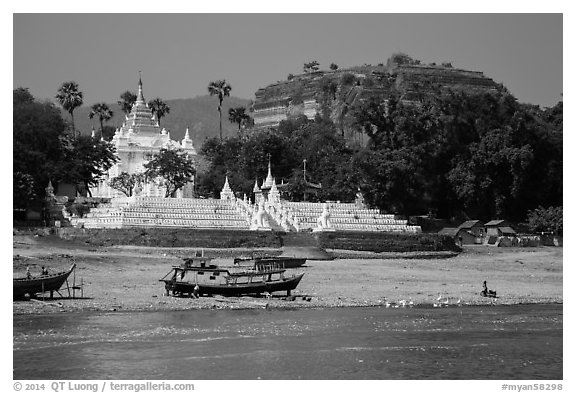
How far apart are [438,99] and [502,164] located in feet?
27.8

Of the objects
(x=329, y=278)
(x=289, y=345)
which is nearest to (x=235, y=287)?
(x=329, y=278)

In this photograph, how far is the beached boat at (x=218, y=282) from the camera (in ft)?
148

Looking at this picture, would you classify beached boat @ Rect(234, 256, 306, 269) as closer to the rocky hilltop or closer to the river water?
the river water

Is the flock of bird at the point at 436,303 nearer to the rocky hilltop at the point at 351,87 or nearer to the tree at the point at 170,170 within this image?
the tree at the point at 170,170

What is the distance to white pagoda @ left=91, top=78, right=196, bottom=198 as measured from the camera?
98.7 m

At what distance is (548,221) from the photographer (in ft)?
267

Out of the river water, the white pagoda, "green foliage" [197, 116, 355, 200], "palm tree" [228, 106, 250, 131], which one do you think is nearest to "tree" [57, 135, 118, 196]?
the white pagoda

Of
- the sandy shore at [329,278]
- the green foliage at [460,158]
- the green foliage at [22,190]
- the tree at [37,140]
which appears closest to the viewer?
the sandy shore at [329,278]

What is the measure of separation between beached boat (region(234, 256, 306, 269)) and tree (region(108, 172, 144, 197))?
1294 inches

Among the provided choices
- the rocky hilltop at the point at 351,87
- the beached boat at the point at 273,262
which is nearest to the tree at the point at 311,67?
the rocky hilltop at the point at 351,87

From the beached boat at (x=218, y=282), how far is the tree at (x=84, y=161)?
37.0m

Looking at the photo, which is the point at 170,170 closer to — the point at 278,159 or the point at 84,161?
the point at 84,161

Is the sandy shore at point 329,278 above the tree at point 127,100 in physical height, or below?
below
